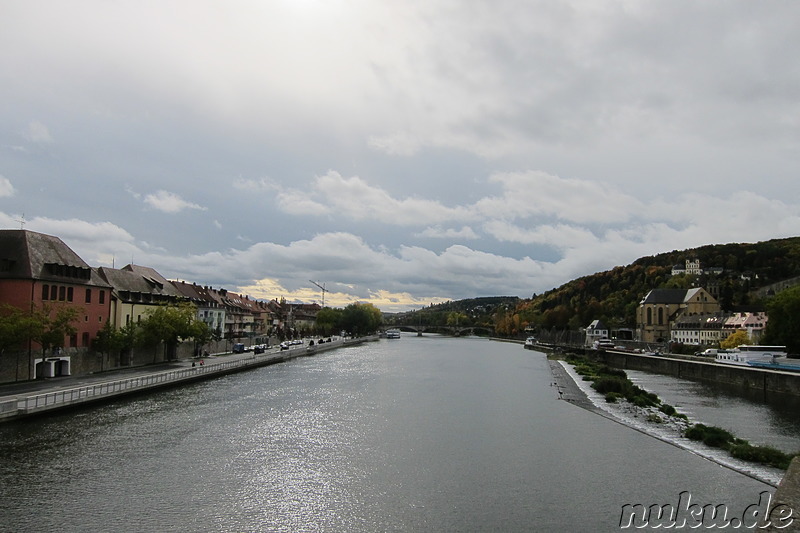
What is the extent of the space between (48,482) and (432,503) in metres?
12.6

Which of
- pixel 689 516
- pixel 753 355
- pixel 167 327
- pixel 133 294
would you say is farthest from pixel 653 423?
pixel 133 294

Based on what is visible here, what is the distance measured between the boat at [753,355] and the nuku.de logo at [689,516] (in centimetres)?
4560

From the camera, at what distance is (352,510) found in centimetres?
1805

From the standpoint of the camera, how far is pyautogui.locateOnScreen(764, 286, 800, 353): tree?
6322 cm

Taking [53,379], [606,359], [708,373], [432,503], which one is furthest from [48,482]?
[606,359]

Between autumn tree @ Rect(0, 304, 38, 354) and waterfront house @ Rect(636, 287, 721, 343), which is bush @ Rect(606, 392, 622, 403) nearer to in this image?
autumn tree @ Rect(0, 304, 38, 354)

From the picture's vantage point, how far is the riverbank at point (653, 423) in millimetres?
21891

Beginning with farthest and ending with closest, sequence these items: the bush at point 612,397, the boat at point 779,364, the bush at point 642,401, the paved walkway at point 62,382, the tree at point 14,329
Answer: the boat at point 779,364 < the bush at point 612,397 < the bush at point 642,401 < the tree at point 14,329 < the paved walkway at point 62,382

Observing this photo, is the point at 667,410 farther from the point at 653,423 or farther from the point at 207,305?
the point at 207,305

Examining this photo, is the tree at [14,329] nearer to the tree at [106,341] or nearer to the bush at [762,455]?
the tree at [106,341]

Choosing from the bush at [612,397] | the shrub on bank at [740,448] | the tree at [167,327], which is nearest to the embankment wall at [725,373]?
the bush at [612,397]

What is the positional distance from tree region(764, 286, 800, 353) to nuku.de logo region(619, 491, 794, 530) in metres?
53.6

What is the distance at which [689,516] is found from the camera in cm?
1761

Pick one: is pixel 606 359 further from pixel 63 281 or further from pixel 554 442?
pixel 63 281
